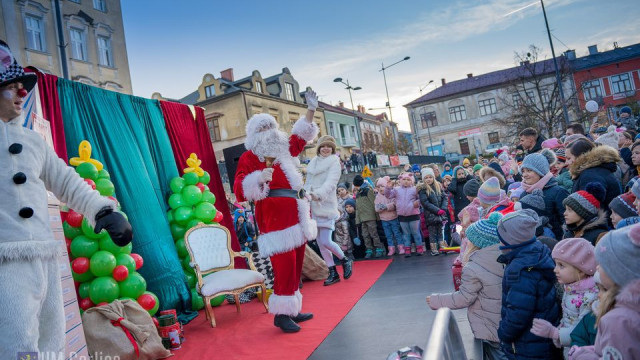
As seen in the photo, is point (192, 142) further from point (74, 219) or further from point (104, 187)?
point (74, 219)

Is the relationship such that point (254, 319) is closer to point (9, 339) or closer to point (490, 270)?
point (490, 270)

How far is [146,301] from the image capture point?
434cm

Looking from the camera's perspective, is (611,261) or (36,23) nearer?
(611,261)

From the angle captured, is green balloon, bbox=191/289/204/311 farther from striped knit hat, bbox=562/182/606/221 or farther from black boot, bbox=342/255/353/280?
striped knit hat, bbox=562/182/606/221

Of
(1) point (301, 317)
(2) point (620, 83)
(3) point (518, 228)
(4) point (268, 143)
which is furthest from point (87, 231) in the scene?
(2) point (620, 83)

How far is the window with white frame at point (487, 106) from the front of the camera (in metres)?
41.4

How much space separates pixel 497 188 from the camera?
12.5ft

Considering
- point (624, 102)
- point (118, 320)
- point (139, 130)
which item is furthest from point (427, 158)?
point (118, 320)

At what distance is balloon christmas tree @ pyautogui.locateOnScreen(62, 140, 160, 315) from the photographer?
4.04 meters

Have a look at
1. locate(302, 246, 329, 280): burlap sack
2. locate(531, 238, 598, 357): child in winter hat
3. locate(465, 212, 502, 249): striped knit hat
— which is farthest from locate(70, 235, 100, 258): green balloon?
locate(531, 238, 598, 357): child in winter hat

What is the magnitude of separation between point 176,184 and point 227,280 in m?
1.74

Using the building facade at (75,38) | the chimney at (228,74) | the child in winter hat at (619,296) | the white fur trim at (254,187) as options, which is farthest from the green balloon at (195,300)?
the chimney at (228,74)

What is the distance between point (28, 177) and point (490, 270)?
2.66 meters

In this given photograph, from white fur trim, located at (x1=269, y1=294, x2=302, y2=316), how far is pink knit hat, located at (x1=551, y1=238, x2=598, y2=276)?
2571 mm
